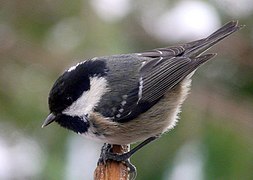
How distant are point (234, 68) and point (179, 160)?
0.37 m

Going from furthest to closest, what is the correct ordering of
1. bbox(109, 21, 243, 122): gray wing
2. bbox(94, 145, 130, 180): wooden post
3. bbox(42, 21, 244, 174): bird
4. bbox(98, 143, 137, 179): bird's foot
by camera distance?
bbox(109, 21, 243, 122): gray wing < bbox(42, 21, 244, 174): bird < bbox(98, 143, 137, 179): bird's foot < bbox(94, 145, 130, 180): wooden post

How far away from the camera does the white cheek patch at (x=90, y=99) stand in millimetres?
1888

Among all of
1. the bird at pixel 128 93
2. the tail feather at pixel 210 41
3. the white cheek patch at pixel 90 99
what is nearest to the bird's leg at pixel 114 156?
the bird at pixel 128 93

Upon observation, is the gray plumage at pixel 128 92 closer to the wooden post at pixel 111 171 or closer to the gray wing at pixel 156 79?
the gray wing at pixel 156 79

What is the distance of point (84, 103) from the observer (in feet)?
6.28

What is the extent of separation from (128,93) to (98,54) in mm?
257

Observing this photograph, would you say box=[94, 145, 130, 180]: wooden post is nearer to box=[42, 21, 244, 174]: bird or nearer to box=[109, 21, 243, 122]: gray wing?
box=[42, 21, 244, 174]: bird

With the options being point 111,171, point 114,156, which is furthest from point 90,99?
point 111,171

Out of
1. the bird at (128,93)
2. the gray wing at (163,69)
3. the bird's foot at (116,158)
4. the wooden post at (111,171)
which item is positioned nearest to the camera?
the wooden post at (111,171)

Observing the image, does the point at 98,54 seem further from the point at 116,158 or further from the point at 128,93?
the point at 116,158

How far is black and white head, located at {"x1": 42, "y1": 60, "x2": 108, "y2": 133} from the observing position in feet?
6.03

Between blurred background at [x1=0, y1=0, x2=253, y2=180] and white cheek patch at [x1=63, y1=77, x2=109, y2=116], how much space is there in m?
0.20

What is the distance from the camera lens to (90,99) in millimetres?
1936

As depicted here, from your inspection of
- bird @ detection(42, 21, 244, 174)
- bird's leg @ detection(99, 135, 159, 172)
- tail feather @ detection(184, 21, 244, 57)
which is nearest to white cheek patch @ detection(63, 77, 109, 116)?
bird @ detection(42, 21, 244, 174)
